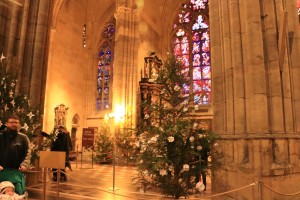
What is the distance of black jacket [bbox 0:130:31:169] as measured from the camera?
3434mm

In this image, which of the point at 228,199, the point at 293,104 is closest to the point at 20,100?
the point at 228,199

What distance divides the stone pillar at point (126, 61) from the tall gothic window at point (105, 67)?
480 cm

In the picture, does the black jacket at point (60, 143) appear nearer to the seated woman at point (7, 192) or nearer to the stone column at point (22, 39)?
the stone column at point (22, 39)

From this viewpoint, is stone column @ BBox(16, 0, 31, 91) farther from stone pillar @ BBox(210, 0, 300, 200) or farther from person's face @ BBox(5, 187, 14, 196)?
stone pillar @ BBox(210, 0, 300, 200)

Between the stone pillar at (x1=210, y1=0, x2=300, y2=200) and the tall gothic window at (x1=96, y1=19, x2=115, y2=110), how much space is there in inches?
608

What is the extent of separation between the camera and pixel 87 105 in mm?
20750

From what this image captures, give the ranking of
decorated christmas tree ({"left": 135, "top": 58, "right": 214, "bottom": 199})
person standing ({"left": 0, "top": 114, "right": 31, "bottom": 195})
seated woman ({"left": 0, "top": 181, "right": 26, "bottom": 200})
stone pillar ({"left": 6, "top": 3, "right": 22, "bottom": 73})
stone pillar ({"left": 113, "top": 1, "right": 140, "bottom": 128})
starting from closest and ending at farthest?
seated woman ({"left": 0, "top": 181, "right": 26, "bottom": 200})
person standing ({"left": 0, "top": 114, "right": 31, "bottom": 195})
decorated christmas tree ({"left": 135, "top": 58, "right": 214, "bottom": 199})
stone pillar ({"left": 6, "top": 3, "right": 22, "bottom": 73})
stone pillar ({"left": 113, "top": 1, "right": 140, "bottom": 128})

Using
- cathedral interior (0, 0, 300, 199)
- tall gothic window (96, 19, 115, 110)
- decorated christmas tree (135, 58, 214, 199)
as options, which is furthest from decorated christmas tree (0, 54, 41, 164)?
tall gothic window (96, 19, 115, 110)

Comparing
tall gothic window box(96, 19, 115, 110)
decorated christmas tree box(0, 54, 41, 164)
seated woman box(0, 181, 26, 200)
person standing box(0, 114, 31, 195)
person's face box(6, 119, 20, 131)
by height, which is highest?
Answer: tall gothic window box(96, 19, 115, 110)

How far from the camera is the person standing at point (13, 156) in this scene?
11.1 feet

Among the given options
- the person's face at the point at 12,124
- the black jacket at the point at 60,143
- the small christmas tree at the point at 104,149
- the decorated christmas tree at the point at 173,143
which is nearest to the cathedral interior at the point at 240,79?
the decorated christmas tree at the point at 173,143

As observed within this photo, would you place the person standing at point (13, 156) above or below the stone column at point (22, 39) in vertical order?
below

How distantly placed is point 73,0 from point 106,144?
1187 cm

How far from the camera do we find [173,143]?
3.96 meters
